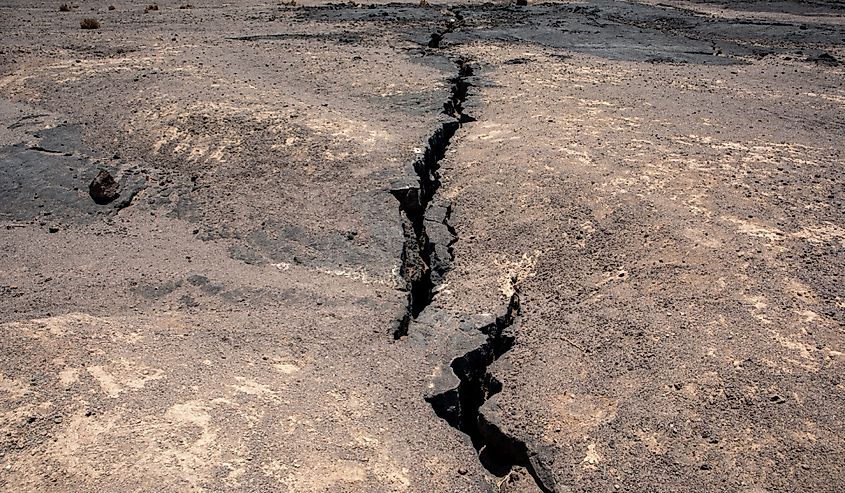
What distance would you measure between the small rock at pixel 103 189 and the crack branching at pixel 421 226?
2.66 meters

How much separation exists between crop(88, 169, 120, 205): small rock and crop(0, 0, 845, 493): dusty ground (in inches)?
4.8

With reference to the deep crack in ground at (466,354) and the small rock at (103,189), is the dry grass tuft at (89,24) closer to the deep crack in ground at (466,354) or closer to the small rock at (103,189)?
the small rock at (103,189)

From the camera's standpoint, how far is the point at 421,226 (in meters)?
6.04

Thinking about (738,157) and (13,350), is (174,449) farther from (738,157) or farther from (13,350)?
(738,157)

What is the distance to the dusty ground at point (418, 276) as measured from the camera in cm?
350

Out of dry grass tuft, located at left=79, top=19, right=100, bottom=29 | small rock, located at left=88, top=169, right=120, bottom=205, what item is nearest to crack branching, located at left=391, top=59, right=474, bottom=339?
small rock, located at left=88, top=169, right=120, bottom=205

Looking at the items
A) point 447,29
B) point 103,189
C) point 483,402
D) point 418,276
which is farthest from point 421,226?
point 447,29

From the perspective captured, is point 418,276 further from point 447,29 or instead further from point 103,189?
point 447,29

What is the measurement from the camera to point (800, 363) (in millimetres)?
3900

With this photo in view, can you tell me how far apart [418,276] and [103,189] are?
10.5 feet

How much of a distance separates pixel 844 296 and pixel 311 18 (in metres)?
11.9

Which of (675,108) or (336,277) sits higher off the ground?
(675,108)

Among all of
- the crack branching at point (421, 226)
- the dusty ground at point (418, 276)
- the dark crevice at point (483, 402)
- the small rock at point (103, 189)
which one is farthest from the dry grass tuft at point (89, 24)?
the dark crevice at point (483, 402)

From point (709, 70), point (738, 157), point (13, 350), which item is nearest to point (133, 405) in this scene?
point (13, 350)
